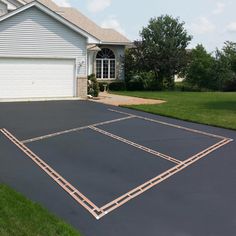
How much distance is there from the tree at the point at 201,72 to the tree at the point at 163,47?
207 cm

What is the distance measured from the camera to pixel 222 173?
336 inches

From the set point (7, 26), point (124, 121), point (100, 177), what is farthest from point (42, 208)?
point (7, 26)

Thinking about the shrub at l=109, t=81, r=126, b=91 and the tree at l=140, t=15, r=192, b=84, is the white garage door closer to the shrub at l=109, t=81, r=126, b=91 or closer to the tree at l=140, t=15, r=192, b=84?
the shrub at l=109, t=81, r=126, b=91

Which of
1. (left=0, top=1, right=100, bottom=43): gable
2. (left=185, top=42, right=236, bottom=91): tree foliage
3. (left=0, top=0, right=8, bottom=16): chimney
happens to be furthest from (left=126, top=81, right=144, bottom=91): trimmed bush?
(left=0, top=0, right=8, bottom=16): chimney

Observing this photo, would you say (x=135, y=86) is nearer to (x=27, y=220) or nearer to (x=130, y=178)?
(x=130, y=178)

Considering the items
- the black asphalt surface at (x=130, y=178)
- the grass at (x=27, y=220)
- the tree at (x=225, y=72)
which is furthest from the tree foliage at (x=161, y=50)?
the grass at (x=27, y=220)

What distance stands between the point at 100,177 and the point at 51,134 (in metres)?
4.77

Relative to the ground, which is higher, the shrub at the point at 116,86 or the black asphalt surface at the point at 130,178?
the black asphalt surface at the point at 130,178

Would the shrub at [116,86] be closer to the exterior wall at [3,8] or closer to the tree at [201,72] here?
the tree at [201,72]

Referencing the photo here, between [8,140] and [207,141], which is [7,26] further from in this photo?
[207,141]

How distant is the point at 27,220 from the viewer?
227 inches

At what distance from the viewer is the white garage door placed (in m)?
22.3

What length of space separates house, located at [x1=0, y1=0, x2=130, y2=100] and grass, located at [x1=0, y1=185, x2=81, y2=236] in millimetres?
16572

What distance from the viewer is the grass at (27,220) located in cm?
542
